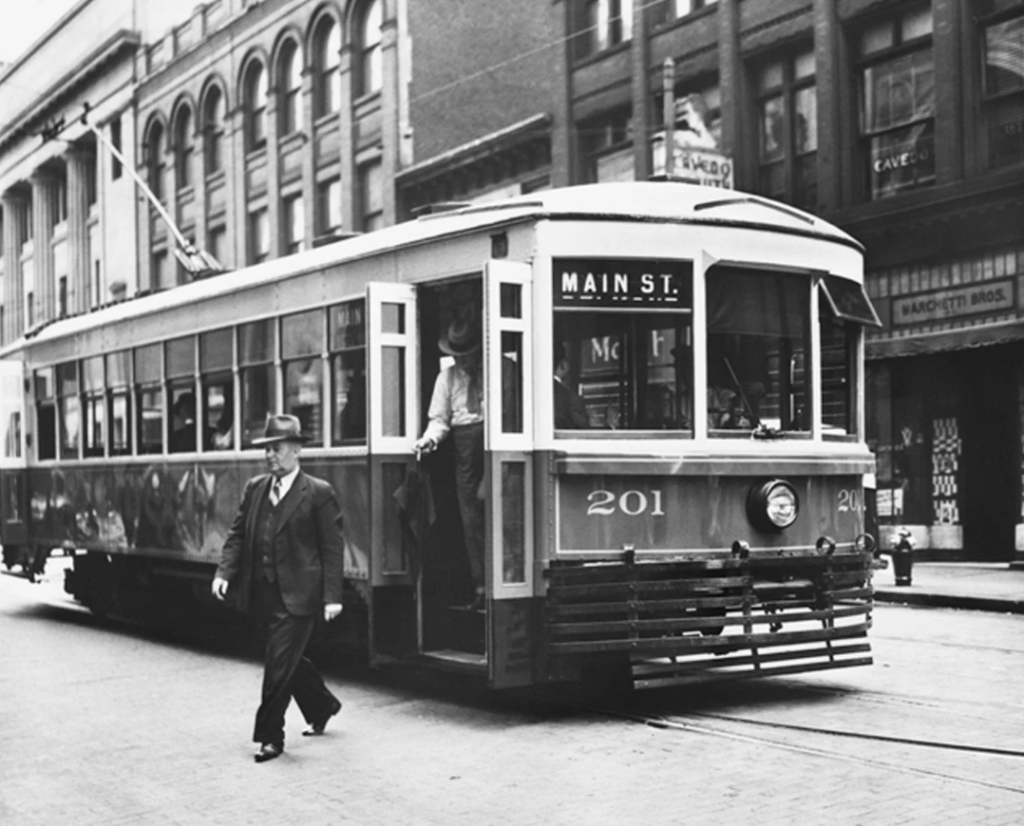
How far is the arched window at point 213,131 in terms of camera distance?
4262cm

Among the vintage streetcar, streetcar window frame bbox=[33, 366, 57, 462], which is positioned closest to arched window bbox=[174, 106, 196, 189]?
streetcar window frame bbox=[33, 366, 57, 462]

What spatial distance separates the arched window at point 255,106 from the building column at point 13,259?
19252 mm

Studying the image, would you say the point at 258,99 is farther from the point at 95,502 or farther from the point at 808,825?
the point at 808,825

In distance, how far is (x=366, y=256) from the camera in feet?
35.9

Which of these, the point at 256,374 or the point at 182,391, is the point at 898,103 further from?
the point at 256,374

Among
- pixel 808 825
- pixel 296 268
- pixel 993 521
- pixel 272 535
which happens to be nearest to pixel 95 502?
pixel 296 268

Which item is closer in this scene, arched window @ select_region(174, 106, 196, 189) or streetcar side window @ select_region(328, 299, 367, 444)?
streetcar side window @ select_region(328, 299, 367, 444)

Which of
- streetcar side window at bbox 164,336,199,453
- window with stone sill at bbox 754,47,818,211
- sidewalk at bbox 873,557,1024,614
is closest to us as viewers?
streetcar side window at bbox 164,336,199,453

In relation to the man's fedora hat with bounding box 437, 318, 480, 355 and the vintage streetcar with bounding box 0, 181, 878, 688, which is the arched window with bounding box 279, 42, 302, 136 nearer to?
the vintage streetcar with bounding box 0, 181, 878, 688

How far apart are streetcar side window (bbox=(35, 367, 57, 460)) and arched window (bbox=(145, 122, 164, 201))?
29218mm

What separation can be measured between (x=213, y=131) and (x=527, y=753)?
121ft

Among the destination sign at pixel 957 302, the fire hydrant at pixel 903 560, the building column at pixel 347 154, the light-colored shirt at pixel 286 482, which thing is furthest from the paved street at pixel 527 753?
the building column at pixel 347 154

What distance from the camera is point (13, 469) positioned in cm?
1798

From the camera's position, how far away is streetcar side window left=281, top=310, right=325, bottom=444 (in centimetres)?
1148
